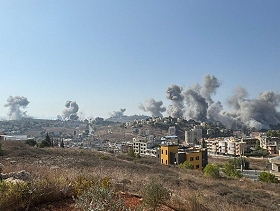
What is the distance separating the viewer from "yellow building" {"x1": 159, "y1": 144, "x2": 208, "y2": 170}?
106ft

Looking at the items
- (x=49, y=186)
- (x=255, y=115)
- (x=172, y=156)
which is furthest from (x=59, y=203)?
(x=255, y=115)

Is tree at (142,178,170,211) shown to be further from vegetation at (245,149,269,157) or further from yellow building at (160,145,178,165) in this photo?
vegetation at (245,149,269,157)

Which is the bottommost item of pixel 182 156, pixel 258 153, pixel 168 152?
pixel 258 153

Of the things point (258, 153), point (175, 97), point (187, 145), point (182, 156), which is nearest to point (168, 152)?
point (182, 156)

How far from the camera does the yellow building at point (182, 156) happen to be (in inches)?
1268

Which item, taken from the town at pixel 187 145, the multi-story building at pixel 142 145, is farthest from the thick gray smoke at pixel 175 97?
the multi-story building at pixel 142 145

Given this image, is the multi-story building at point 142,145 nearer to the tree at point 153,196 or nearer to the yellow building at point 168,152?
the yellow building at point 168,152

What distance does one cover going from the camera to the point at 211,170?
1942 cm

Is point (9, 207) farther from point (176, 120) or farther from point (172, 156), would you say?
point (176, 120)

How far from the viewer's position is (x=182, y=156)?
32.3m

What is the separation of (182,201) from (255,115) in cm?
13486

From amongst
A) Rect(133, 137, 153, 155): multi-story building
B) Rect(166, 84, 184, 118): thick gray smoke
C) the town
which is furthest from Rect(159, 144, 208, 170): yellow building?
Rect(166, 84, 184, 118): thick gray smoke

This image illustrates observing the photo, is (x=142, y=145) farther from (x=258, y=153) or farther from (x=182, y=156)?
(x=182, y=156)

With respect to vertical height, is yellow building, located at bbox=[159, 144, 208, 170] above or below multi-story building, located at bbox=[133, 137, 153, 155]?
above
